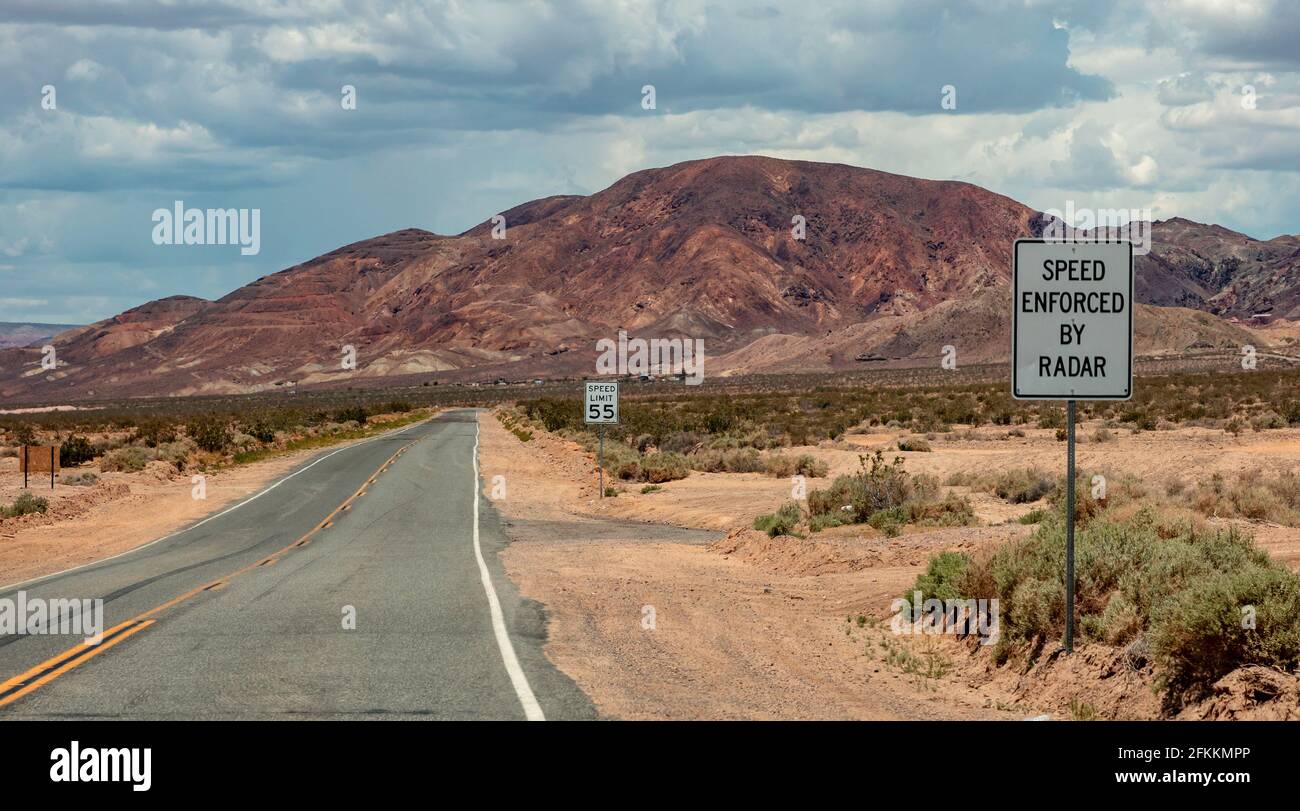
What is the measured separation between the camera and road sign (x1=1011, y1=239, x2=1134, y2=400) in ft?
30.3

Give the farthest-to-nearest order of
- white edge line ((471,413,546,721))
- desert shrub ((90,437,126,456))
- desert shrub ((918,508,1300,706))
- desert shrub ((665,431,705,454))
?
desert shrub ((90,437,126,456)) < desert shrub ((665,431,705,454)) < white edge line ((471,413,546,721)) < desert shrub ((918,508,1300,706))

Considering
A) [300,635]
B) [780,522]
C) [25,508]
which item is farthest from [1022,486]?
[25,508]

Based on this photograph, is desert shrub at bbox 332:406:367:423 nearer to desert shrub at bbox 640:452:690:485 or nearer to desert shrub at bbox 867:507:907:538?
desert shrub at bbox 640:452:690:485

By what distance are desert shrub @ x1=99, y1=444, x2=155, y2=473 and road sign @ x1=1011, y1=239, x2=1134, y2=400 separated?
1525 inches

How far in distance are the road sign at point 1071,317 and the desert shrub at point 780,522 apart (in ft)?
37.7

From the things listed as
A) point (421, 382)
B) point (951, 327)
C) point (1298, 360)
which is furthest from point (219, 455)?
point (421, 382)

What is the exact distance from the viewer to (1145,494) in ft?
64.8

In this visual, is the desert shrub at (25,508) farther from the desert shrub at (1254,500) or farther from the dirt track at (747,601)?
the desert shrub at (1254,500)

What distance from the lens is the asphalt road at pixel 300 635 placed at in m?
8.93

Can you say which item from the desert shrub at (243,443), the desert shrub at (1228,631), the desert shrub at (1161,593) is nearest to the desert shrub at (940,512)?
the desert shrub at (1161,593)

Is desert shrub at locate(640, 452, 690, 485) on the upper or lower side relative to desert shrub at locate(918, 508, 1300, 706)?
lower

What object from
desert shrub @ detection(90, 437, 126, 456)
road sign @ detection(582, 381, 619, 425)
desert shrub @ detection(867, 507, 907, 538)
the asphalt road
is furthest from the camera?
desert shrub @ detection(90, 437, 126, 456)

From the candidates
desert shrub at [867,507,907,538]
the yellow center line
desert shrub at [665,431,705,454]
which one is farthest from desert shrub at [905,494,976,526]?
desert shrub at [665,431,705,454]

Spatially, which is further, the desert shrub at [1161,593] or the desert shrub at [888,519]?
the desert shrub at [888,519]
